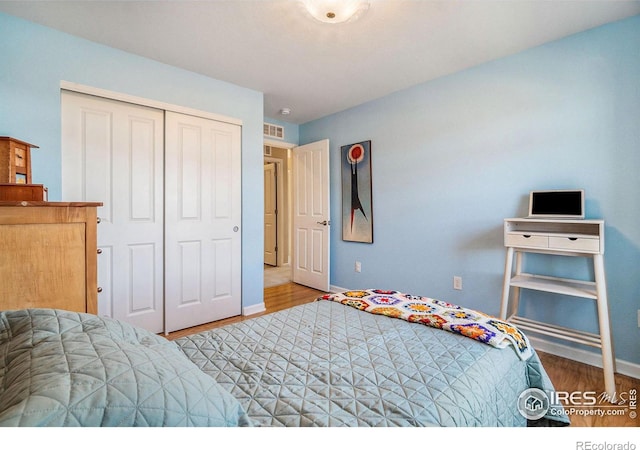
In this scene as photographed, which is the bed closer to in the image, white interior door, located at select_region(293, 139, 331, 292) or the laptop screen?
the laptop screen

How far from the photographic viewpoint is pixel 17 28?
6.81ft

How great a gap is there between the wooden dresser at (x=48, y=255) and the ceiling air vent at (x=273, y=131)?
293 centimetres

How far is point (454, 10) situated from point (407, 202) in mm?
1757

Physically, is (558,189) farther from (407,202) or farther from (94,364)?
(94,364)

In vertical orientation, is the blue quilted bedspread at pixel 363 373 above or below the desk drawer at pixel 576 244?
below

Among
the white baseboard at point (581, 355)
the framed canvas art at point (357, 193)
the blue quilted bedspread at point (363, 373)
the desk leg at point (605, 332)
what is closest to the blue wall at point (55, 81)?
the framed canvas art at point (357, 193)

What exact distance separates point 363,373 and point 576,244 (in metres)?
1.82

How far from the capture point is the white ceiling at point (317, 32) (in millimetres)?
1962

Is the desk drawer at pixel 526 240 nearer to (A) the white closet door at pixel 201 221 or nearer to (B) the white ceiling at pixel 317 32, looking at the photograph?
(B) the white ceiling at pixel 317 32

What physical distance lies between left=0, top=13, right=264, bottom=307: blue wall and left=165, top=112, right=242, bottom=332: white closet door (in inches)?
10.2

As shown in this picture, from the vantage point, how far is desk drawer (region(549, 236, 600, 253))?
1.92m

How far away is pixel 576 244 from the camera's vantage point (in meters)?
1.99
